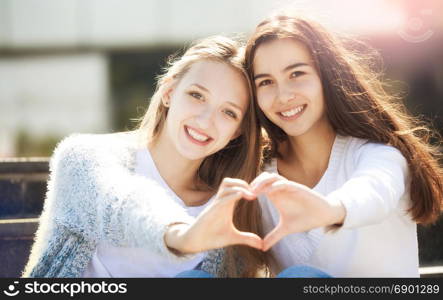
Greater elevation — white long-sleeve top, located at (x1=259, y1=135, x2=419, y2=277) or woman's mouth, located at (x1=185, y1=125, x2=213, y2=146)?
woman's mouth, located at (x1=185, y1=125, x2=213, y2=146)

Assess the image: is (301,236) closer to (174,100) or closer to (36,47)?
(174,100)

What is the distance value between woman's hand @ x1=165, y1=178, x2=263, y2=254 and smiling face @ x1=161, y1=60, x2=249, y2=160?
68 cm

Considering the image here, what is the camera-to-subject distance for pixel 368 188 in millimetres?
1835

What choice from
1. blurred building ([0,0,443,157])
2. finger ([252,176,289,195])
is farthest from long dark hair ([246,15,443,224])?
blurred building ([0,0,443,157])

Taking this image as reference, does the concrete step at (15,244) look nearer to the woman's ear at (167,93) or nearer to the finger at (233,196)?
the woman's ear at (167,93)

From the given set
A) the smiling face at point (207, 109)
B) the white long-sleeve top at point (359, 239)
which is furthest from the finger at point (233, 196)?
the smiling face at point (207, 109)

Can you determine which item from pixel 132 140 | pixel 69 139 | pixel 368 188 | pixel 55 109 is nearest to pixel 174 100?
pixel 132 140

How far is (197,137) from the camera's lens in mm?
2373

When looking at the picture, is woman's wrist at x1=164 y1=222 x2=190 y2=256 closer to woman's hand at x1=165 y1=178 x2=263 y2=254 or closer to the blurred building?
woman's hand at x1=165 y1=178 x2=263 y2=254

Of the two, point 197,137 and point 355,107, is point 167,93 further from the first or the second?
point 355,107

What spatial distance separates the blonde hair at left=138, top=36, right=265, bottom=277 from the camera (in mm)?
2415

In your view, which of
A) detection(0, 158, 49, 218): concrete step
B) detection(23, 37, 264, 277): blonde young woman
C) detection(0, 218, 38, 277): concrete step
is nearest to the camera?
detection(23, 37, 264, 277): blonde young woman

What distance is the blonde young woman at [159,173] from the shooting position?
81.7 inches

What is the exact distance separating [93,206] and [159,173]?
15.5 inches
